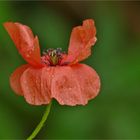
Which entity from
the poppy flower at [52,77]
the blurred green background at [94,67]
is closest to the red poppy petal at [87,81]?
the poppy flower at [52,77]

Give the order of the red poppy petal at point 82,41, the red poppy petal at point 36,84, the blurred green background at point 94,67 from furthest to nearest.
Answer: the blurred green background at point 94,67 < the red poppy petal at point 82,41 < the red poppy petal at point 36,84

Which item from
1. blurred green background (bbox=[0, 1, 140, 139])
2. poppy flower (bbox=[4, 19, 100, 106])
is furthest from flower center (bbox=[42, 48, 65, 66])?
blurred green background (bbox=[0, 1, 140, 139])

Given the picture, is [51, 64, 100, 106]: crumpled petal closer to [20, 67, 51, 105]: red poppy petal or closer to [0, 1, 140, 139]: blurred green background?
[20, 67, 51, 105]: red poppy petal

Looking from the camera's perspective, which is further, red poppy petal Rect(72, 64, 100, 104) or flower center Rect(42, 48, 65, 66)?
→ flower center Rect(42, 48, 65, 66)

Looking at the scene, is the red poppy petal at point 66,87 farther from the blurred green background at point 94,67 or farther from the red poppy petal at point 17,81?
the blurred green background at point 94,67

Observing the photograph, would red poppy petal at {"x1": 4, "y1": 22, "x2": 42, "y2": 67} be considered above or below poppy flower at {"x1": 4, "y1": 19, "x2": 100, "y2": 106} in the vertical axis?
above

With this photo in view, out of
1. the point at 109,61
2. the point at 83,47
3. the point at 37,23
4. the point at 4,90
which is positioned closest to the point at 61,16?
the point at 37,23
